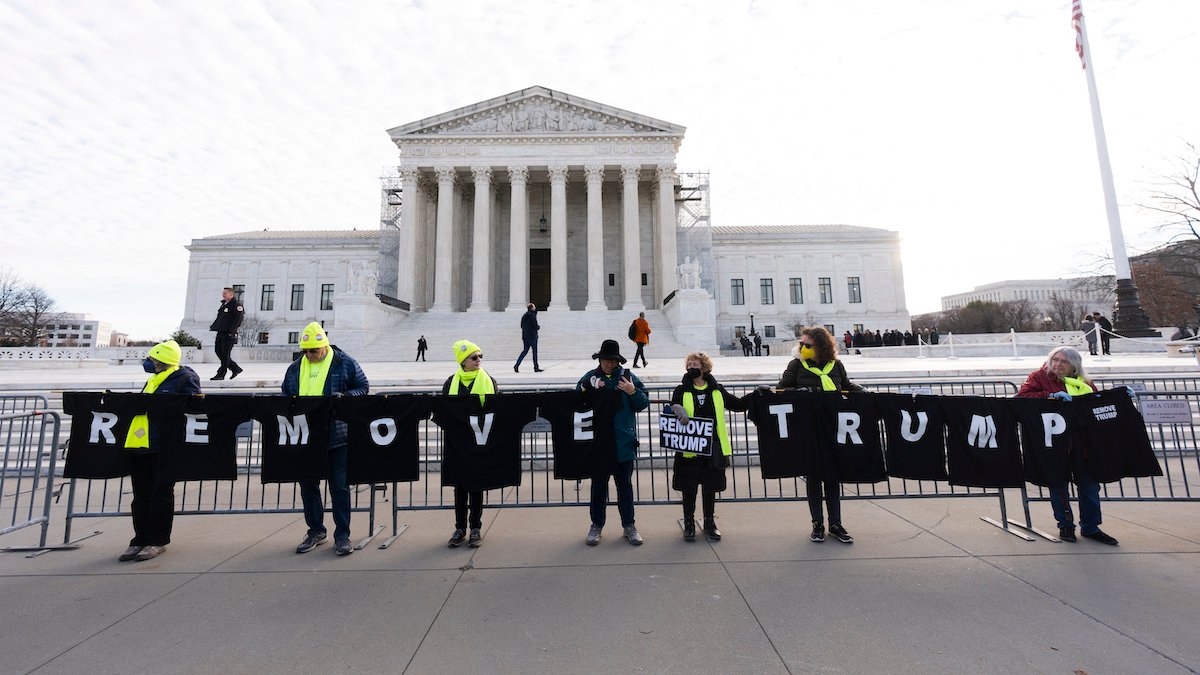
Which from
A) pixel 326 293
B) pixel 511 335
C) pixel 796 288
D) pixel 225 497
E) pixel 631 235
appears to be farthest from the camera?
pixel 796 288

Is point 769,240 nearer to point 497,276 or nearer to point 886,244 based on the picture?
point 886,244

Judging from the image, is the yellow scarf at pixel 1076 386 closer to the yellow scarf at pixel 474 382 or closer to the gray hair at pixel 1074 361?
the gray hair at pixel 1074 361

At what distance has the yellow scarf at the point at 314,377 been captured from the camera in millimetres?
4992

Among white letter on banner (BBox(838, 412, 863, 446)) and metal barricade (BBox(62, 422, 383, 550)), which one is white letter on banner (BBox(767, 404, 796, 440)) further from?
metal barricade (BBox(62, 422, 383, 550))

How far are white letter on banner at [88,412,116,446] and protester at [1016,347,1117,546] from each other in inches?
360

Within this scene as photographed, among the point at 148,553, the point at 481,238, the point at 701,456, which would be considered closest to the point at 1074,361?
the point at 701,456

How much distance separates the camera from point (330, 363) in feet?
16.8

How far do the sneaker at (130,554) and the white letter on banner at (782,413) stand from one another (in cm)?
608

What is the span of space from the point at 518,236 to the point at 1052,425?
3163 centimetres

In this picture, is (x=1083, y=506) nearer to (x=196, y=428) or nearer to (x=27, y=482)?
(x=196, y=428)

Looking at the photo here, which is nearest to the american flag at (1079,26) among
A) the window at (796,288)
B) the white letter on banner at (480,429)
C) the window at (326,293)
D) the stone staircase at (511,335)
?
the stone staircase at (511,335)

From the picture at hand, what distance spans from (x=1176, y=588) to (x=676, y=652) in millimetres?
3802

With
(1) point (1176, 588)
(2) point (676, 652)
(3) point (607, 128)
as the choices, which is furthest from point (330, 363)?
(3) point (607, 128)

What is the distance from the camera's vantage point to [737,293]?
177ft
